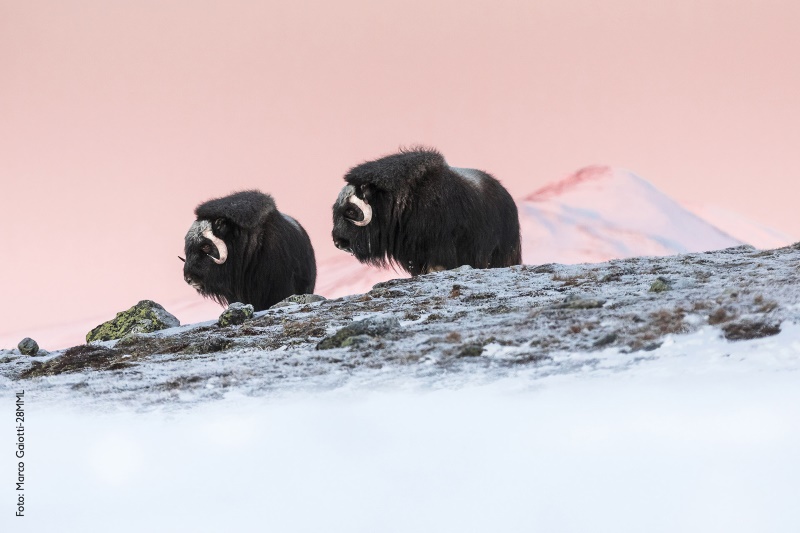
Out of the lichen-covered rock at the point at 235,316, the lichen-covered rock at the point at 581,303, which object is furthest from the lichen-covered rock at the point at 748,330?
the lichen-covered rock at the point at 235,316

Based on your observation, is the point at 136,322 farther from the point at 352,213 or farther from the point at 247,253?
the point at 352,213

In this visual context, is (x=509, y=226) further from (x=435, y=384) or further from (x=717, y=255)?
(x=435, y=384)

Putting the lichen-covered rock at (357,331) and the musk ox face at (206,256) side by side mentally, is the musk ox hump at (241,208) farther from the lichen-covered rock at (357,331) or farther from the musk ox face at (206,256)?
the lichen-covered rock at (357,331)

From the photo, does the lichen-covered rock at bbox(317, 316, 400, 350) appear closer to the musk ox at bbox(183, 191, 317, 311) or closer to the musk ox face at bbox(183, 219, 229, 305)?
the musk ox at bbox(183, 191, 317, 311)

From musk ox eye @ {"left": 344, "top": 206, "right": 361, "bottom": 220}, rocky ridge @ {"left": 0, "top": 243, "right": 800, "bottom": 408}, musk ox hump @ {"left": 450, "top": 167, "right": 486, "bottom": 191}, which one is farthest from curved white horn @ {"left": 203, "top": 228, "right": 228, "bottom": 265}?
rocky ridge @ {"left": 0, "top": 243, "right": 800, "bottom": 408}

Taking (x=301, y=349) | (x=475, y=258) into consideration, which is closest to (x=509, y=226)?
(x=475, y=258)

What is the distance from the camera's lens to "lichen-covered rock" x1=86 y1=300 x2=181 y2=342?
9352 millimetres

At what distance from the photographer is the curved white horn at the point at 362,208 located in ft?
35.4

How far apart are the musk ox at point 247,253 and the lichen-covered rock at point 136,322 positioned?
1.48 metres

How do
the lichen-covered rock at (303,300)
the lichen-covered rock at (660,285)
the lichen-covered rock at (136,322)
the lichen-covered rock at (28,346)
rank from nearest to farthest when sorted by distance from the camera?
the lichen-covered rock at (660,285) < the lichen-covered rock at (28,346) < the lichen-covered rock at (303,300) < the lichen-covered rock at (136,322)

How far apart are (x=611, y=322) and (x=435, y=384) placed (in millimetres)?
1139

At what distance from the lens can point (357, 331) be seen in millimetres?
6578

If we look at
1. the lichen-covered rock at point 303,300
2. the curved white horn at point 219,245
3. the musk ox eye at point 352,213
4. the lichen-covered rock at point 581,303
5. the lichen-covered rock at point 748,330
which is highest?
the musk ox eye at point 352,213

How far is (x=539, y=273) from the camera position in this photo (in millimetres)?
8844
